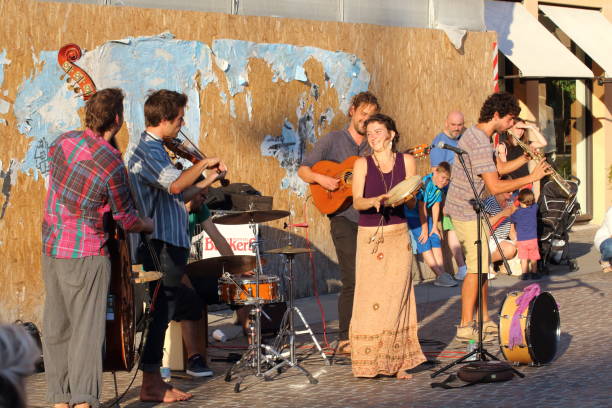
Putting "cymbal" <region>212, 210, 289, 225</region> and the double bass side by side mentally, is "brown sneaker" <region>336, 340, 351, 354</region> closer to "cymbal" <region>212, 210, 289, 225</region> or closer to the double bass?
"cymbal" <region>212, 210, 289, 225</region>

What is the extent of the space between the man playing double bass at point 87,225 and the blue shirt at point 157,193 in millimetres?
585

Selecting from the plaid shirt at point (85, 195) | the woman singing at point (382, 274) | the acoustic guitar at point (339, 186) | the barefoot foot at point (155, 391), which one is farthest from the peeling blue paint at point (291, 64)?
the plaid shirt at point (85, 195)

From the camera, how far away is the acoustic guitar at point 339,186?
8023 mm

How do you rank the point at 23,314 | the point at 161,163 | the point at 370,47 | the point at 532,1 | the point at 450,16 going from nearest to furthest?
the point at 161,163 → the point at 23,314 → the point at 370,47 → the point at 450,16 → the point at 532,1

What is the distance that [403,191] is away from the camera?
6934 mm

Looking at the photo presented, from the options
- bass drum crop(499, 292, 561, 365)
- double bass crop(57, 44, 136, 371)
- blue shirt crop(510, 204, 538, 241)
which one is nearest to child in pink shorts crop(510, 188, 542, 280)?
blue shirt crop(510, 204, 538, 241)

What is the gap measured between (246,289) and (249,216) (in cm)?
54

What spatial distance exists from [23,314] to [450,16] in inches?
283

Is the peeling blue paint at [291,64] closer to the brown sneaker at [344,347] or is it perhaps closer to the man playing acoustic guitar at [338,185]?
the man playing acoustic guitar at [338,185]

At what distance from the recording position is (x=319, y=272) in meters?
11.7

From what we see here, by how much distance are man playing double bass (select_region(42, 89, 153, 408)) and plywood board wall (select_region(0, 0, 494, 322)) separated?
314 cm

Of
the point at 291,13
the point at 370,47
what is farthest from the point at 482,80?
the point at 291,13

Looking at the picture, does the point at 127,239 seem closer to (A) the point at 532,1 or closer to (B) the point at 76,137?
(B) the point at 76,137

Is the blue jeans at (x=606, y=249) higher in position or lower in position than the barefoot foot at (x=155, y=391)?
Answer: higher
